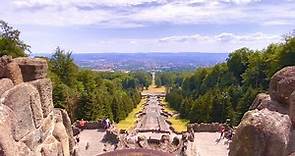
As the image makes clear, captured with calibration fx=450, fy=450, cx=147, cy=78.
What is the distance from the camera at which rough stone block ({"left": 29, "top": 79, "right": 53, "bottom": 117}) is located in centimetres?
1564

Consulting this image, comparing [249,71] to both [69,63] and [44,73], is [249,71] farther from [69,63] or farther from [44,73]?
[44,73]

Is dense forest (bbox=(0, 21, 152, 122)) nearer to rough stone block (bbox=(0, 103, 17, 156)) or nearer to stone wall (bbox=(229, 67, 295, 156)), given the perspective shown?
rough stone block (bbox=(0, 103, 17, 156))

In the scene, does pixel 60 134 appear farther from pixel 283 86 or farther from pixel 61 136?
pixel 283 86

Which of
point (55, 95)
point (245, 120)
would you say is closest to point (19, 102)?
point (245, 120)

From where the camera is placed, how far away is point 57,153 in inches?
620

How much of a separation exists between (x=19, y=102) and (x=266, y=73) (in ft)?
188

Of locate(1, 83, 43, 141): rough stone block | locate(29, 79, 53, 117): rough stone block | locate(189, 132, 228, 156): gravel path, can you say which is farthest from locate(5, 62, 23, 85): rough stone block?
locate(189, 132, 228, 156): gravel path

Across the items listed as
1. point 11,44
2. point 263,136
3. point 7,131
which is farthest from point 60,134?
point 11,44

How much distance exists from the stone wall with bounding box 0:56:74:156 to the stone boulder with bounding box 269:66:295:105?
Result: 7.36 m

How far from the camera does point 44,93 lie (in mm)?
15945

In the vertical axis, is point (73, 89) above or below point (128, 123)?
above

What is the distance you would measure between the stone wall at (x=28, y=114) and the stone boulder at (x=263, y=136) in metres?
6.07

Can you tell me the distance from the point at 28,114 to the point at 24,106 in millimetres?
287

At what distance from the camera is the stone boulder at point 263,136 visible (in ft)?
32.7
